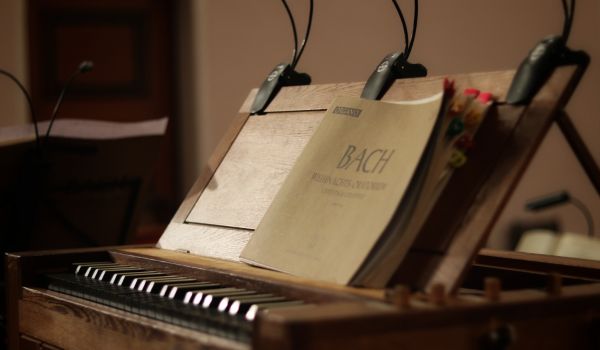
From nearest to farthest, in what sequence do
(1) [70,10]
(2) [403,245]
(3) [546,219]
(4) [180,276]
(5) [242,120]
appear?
(2) [403,245] → (4) [180,276] → (5) [242,120] → (3) [546,219] → (1) [70,10]

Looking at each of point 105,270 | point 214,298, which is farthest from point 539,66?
point 105,270

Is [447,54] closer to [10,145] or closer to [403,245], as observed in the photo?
[10,145]

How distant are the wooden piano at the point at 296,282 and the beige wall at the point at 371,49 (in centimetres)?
327

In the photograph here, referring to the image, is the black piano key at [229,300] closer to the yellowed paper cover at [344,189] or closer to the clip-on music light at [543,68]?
the yellowed paper cover at [344,189]

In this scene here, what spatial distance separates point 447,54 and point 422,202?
3.90m

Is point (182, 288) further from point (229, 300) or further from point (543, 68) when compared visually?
point (543, 68)

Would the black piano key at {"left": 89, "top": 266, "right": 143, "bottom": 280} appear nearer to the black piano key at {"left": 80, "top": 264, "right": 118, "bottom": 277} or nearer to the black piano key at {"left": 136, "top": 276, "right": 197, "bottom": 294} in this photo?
the black piano key at {"left": 80, "top": 264, "right": 118, "bottom": 277}

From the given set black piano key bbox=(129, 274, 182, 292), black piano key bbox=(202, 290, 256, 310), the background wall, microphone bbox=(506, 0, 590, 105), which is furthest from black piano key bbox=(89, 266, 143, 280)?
the background wall

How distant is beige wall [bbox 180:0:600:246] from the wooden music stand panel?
3265 mm

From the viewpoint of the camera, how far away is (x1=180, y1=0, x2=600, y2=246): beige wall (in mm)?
4738

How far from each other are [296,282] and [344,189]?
0.53ft

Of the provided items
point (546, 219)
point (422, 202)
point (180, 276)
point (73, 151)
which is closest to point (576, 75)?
point (422, 202)

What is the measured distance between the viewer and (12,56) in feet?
16.0

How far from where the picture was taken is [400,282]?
1.21m
